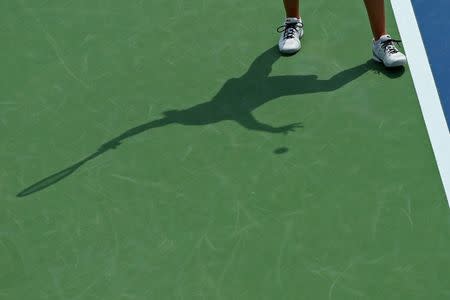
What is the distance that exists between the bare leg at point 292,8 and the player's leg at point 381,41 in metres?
0.59

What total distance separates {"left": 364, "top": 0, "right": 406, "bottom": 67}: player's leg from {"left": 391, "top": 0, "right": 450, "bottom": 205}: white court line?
0.62 feet

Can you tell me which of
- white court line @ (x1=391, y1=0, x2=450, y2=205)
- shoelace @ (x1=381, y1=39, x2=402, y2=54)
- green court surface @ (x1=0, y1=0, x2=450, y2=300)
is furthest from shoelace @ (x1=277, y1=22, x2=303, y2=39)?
white court line @ (x1=391, y1=0, x2=450, y2=205)

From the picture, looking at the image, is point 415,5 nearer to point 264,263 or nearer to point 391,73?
point 391,73

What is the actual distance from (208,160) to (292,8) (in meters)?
1.47

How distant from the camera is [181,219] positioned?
6.85 m

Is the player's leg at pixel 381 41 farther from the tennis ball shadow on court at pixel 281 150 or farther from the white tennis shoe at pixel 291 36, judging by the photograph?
the tennis ball shadow on court at pixel 281 150

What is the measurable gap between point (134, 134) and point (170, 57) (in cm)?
82

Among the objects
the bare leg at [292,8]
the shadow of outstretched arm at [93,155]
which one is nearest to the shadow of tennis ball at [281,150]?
the shadow of outstretched arm at [93,155]

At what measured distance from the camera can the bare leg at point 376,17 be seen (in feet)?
24.5

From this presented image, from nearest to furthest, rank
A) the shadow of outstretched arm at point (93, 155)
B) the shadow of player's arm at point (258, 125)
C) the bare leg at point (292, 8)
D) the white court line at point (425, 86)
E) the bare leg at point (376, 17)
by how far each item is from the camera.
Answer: the white court line at point (425, 86) → the shadow of outstretched arm at point (93, 155) → the shadow of player's arm at point (258, 125) → the bare leg at point (376, 17) → the bare leg at point (292, 8)

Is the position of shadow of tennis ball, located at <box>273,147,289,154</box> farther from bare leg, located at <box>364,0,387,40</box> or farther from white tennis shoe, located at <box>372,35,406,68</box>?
bare leg, located at <box>364,0,387,40</box>

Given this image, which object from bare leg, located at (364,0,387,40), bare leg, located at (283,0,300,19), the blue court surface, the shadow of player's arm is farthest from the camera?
bare leg, located at (283,0,300,19)

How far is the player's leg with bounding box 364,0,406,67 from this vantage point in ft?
24.6

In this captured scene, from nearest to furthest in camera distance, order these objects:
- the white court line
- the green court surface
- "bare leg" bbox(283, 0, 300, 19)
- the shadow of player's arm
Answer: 1. the green court surface
2. the white court line
3. the shadow of player's arm
4. "bare leg" bbox(283, 0, 300, 19)
